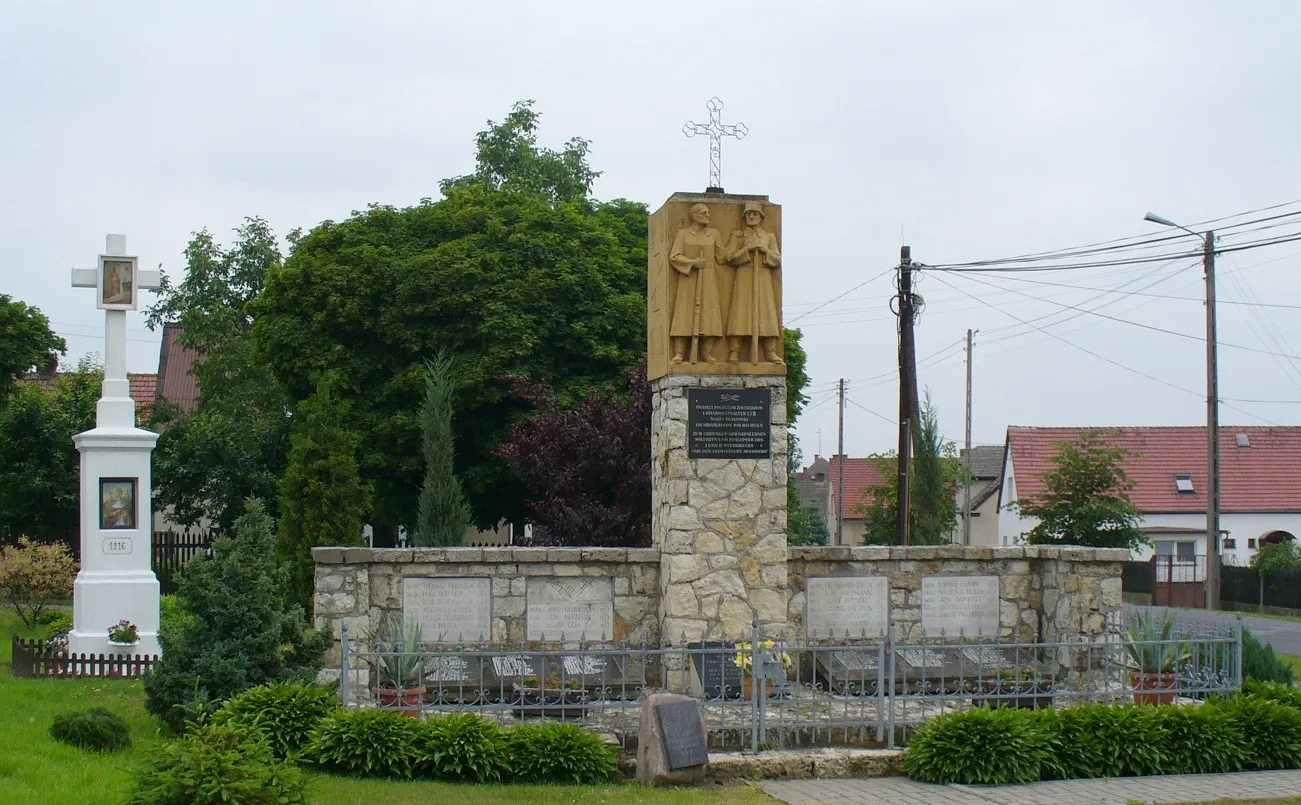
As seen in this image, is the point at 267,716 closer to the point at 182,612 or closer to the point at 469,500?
the point at 182,612

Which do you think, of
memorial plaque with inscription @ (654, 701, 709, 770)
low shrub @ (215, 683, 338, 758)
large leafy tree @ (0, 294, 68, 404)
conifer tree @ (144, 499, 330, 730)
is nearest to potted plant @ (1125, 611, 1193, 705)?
memorial plaque with inscription @ (654, 701, 709, 770)

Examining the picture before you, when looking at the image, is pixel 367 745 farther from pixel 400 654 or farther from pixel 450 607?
pixel 450 607

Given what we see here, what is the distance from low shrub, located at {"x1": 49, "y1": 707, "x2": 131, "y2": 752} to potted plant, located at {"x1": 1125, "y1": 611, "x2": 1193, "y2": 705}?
305 inches

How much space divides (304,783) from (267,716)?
208 centimetres

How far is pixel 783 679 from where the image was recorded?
420 inches

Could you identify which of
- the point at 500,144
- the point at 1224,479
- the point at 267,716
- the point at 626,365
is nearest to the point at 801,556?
the point at 267,716

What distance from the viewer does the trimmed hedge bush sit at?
9227mm

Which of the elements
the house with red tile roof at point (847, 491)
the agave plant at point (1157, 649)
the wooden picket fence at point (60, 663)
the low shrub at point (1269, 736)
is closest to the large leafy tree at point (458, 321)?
the wooden picket fence at point (60, 663)

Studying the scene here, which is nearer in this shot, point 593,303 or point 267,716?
point 267,716

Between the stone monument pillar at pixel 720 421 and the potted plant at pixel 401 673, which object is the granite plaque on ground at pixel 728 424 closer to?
the stone monument pillar at pixel 720 421

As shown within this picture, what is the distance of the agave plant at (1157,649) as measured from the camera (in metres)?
11.0

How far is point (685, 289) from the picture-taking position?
12.3 m

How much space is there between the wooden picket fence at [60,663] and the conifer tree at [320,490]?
5408 millimetres

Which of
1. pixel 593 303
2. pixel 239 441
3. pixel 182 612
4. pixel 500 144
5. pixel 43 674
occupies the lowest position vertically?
pixel 43 674
